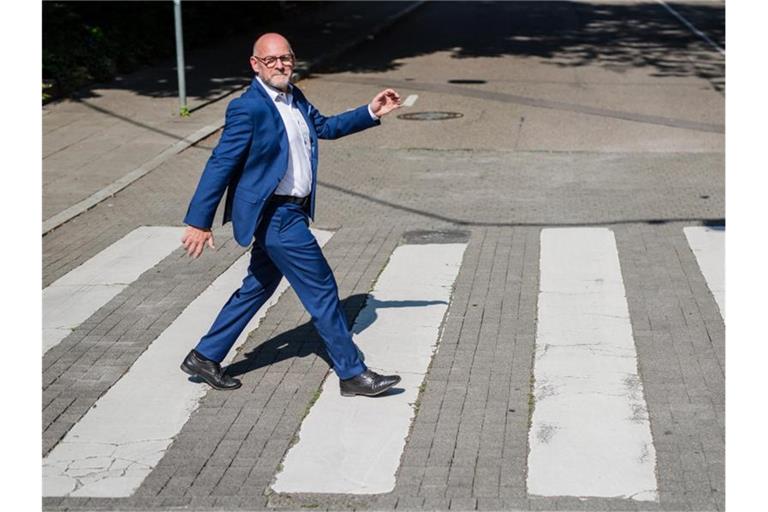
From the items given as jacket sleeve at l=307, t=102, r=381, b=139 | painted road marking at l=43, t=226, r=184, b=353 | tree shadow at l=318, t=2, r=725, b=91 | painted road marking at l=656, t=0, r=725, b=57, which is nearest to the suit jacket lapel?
jacket sleeve at l=307, t=102, r=381, b=139

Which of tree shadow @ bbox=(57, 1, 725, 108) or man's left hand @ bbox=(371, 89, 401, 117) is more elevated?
man's left hand @ bbox=(371, 89, 401, 117)

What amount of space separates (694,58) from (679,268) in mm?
18001

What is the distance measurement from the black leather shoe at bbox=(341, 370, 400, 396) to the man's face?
5.56ft

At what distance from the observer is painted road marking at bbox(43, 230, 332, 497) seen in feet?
21.9

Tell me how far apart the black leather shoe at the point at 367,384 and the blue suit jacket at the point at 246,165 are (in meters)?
1.01

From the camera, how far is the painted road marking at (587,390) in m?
6.61

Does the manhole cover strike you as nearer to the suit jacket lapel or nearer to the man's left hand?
the man's left hand

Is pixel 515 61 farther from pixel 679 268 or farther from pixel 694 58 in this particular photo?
pixel 679 268

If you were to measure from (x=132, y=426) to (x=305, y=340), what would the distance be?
1.83m

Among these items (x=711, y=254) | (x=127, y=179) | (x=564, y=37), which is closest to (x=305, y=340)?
(x=711, y=254)

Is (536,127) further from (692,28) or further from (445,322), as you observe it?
(692,28)

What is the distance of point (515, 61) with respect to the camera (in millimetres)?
26812

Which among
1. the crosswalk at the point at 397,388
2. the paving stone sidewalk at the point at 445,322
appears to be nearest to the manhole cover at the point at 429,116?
the paving stone sidewalk at the point at 445,322

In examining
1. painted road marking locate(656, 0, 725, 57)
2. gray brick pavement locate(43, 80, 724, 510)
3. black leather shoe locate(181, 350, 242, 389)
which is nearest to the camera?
gray brick pavement locate(43, 80, 724, 510)
